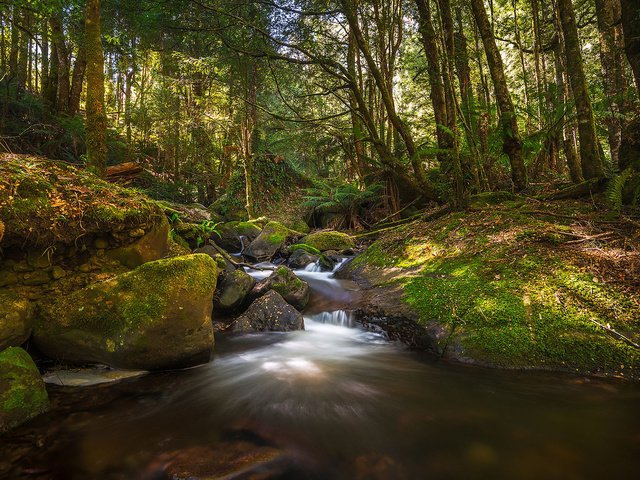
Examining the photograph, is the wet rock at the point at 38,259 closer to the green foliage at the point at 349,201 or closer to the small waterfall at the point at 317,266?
the small waterfall at the point at 317,266

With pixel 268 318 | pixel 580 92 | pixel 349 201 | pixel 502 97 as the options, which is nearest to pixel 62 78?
pixel 349 201

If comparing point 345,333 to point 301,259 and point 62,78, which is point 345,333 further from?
point 62,78

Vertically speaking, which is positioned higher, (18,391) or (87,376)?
(18,391)

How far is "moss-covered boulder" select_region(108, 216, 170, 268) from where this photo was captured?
12.6ft

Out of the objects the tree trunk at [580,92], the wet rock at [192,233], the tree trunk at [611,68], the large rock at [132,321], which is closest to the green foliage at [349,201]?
the wet rock at [192,233]

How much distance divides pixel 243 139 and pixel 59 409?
1004cm

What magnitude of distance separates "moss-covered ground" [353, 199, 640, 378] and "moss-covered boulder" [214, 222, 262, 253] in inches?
237

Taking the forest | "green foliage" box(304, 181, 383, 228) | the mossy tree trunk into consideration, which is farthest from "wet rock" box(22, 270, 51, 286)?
"green foliage" box(304, 181, 383, 228)

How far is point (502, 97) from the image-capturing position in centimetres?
618

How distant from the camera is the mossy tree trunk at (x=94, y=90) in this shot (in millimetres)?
5684

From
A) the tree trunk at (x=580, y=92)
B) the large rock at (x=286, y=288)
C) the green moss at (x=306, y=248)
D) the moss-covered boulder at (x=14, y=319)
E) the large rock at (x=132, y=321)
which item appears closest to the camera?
the moss-covered boulder at (x=14, y=319)

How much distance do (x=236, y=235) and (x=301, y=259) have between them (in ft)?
9.76

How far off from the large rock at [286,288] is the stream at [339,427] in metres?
1.86

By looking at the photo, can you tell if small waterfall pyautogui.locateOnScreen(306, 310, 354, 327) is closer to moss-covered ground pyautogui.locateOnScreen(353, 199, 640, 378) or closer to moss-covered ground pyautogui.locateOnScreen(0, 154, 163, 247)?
moss-covered ground pyautogui.locateOnScreen(353, 199, 640, 378)
